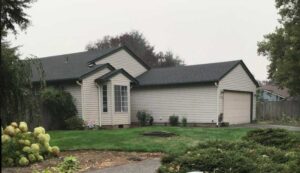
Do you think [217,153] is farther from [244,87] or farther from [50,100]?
[244,87]

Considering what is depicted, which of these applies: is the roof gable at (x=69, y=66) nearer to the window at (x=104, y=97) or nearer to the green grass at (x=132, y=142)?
the window at (x=104, y=97)

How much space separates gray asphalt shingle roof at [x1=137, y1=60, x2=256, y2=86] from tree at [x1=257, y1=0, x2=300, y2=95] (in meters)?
3.26

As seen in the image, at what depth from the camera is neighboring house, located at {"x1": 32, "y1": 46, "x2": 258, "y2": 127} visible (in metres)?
22.2

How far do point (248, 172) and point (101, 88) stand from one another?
16.4 metres

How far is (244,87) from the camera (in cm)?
2625

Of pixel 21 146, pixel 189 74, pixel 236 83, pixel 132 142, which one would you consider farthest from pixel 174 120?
pixel 21 146

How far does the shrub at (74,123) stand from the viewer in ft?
68.4

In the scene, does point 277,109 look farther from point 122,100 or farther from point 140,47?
point 140,47

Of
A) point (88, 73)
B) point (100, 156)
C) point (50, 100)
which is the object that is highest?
point (88, 73)

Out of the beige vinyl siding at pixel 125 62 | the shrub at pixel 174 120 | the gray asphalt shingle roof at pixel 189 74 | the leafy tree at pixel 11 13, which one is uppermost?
the beige vinyl siding at pixel 125 62

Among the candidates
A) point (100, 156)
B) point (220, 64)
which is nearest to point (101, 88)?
point (220, 64)

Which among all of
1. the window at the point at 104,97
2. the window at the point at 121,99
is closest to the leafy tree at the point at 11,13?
the window at the point at 104,97

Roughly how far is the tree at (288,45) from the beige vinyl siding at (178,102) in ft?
23.4

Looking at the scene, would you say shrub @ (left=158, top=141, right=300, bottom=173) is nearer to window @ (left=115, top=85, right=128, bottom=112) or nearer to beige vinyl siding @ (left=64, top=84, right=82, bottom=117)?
beige vinyl siding @ (left=64, top=84, right=82, bottom=117)
